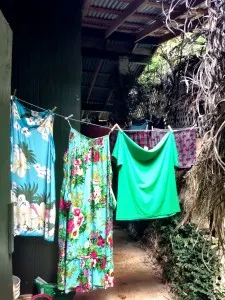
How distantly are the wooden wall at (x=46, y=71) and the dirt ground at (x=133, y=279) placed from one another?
0.72 metres

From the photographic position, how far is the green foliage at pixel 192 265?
11.3ft

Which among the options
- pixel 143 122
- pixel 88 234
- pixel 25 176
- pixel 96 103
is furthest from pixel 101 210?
pixel 96 103

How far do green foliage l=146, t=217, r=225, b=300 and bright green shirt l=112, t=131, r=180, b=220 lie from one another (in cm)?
45

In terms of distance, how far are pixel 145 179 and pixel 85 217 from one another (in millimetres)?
771

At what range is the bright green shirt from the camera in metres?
3.12

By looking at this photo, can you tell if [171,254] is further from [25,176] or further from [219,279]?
[25,176]

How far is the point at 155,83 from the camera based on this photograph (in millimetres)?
5680

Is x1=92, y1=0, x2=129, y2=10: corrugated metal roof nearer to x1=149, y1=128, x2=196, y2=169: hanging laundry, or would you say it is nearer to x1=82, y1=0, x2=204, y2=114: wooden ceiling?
x1=82, y1=0, x2=204, y2=114: wooden ceiling

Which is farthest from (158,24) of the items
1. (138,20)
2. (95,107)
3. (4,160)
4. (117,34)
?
(95,107)

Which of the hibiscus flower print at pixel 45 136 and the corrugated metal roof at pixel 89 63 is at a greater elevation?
the corrugated metal roof at pixel 89 63

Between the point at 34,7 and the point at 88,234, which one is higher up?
the point at 34,7

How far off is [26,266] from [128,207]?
1.44m

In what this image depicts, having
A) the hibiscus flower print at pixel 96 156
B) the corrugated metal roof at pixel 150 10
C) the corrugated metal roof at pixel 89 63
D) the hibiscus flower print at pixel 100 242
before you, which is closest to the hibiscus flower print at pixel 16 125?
the hibiscus flower print at pixel 96 156

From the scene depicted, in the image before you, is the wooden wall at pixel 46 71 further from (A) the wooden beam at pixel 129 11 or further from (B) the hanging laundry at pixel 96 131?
(A) the wooden beam at pixel 129 11
